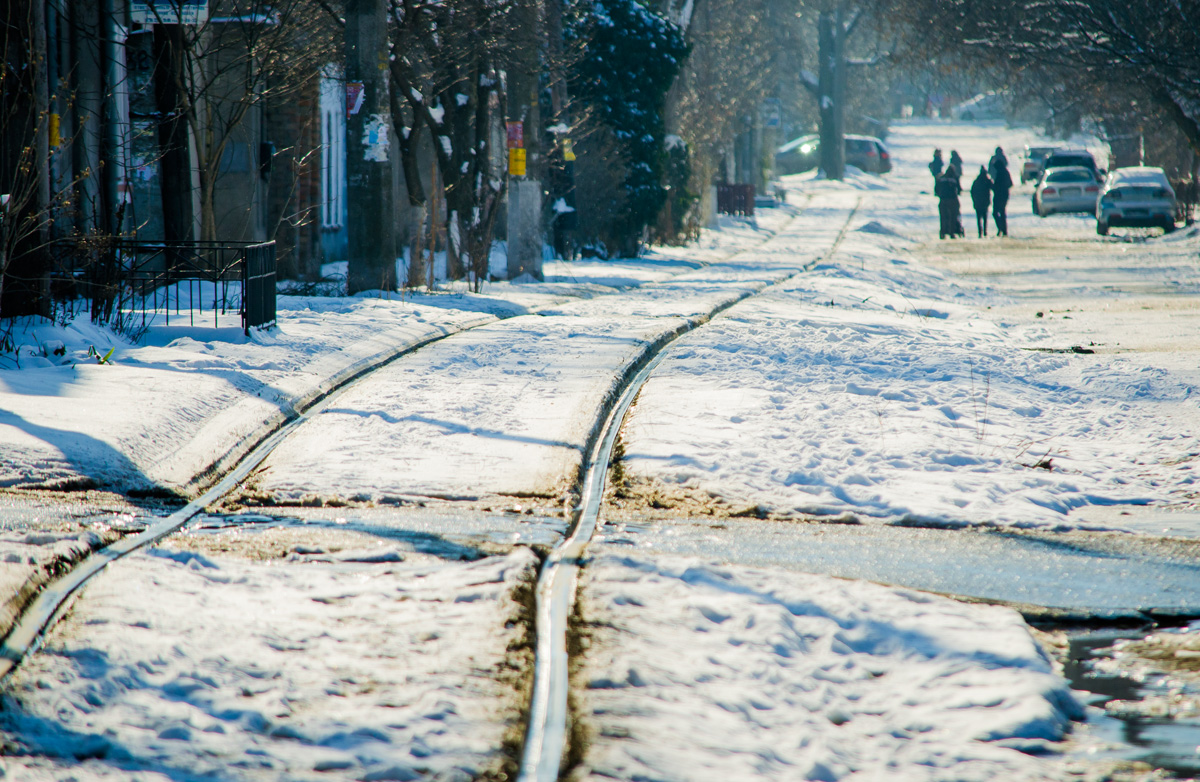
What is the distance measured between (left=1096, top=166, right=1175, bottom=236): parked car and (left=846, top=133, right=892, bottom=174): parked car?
35574 mm

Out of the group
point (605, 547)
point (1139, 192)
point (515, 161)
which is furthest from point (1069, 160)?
point (605, 547)

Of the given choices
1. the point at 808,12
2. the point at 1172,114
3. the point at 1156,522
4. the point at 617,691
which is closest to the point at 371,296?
the point at 1156,522

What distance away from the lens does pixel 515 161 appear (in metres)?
18.3

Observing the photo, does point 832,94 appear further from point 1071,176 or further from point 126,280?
point 126,280

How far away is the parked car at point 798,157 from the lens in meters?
73.6

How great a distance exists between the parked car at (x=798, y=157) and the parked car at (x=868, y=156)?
3567mm

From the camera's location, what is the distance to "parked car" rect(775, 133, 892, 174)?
226 ft

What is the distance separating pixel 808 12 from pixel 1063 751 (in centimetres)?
7361

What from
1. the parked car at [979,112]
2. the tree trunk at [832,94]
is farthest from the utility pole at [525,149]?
the parked car at [979,112]

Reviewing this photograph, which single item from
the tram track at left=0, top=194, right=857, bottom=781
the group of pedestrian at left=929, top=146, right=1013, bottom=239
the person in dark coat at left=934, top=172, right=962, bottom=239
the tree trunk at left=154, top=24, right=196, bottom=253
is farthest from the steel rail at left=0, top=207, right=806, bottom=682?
the group of pedestrian at left=929, top=146, right=1013, bottom=239

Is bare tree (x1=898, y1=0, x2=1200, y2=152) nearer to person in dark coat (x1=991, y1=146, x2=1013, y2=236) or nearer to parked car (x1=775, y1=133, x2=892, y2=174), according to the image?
person in dark coat (x1=991, y1=146, x2=1013, y2=236)

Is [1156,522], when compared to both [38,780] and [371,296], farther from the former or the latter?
[371,296]

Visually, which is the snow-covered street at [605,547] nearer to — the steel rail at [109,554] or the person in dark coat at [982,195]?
the steel rail at [109,554]

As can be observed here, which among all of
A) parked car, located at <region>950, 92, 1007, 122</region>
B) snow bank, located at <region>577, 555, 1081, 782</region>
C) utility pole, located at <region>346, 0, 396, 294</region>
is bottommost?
snow bank, located at <region>577, 555, 1081, 782</region>
